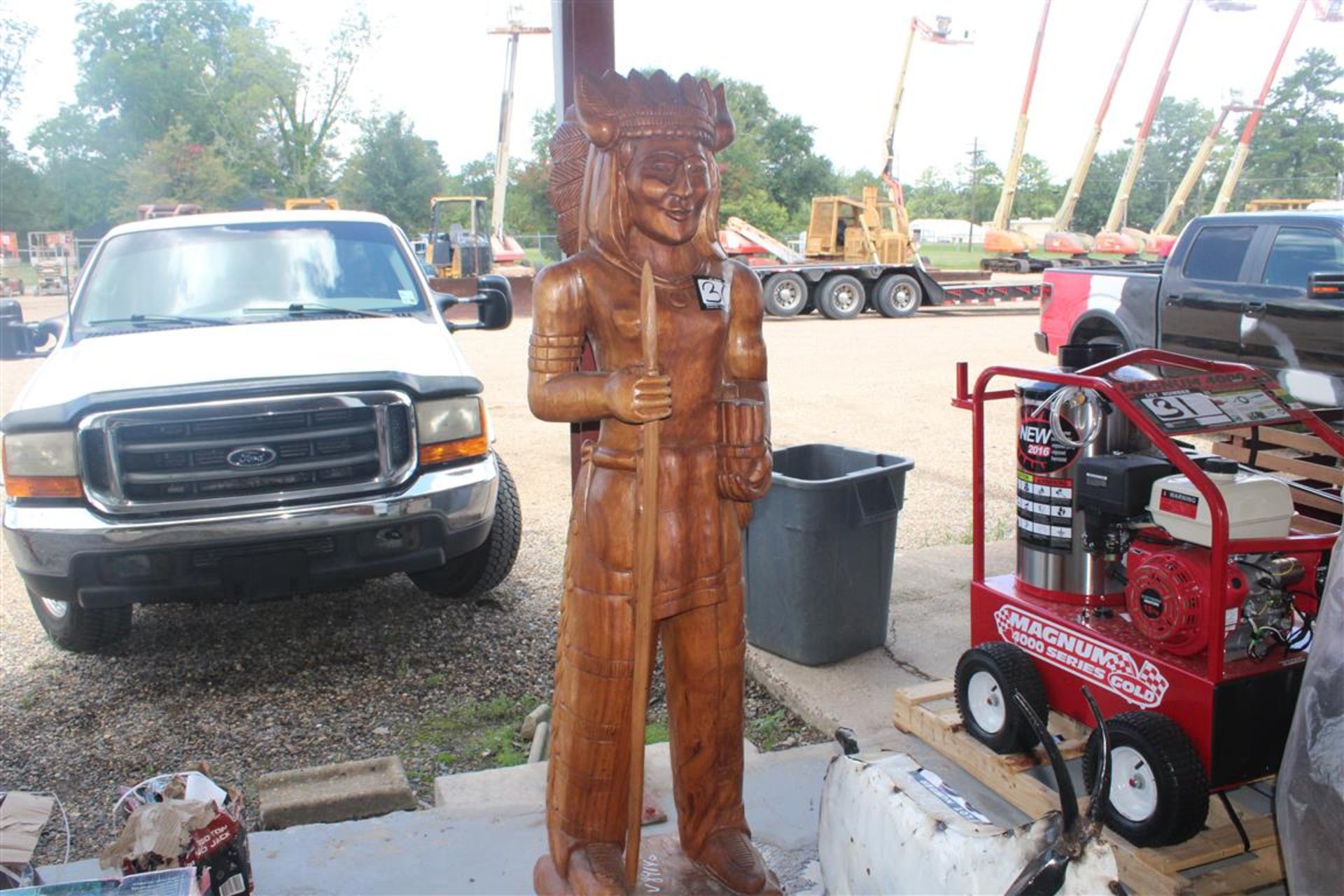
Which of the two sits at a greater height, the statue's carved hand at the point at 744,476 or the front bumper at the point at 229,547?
the statue's carved hand at the point at 744,476

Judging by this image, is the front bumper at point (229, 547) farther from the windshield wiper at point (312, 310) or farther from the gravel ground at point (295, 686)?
the windshield wiper at point (312, 310)

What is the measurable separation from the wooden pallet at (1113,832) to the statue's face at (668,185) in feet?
6.48

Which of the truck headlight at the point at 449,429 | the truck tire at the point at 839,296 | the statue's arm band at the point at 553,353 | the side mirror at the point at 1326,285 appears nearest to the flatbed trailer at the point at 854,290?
the truck tire at the point at 839,296

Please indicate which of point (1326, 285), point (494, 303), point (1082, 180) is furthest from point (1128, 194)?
point (494, 303)

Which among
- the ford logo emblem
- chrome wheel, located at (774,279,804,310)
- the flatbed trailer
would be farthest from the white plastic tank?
chrome wheel, located at (774,279,804,310)

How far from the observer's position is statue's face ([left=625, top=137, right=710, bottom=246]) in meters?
2.12

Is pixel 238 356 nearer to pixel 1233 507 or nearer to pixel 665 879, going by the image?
pixel 665 879

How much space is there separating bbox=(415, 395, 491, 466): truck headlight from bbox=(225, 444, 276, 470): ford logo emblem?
0.57m

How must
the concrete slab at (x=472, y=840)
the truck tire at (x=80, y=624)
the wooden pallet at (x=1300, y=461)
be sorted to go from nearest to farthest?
the concrete slab at (x=472, y=840) → the wooden pallet at (x=1300, y=461) → the truck tire at (x=80, y=624)

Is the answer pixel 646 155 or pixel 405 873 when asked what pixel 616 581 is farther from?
pixel 405 873

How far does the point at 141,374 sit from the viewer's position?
13.3 ft

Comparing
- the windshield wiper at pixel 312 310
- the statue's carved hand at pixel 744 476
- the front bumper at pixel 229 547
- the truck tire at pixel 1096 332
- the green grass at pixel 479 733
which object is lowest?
the green grass at pixel 479 733

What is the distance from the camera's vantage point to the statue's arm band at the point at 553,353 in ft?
7.22

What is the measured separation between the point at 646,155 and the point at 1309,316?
6.43 metres
